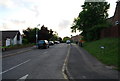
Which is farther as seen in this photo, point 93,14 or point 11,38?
point 11,38

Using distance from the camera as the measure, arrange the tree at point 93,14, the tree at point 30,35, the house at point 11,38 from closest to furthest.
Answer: the tree at point 93,14 < the house at point 11,38 < the tree at point 30,35

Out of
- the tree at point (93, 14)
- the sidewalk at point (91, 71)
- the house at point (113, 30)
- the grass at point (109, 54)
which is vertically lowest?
the sidewalk at point (91, 71)

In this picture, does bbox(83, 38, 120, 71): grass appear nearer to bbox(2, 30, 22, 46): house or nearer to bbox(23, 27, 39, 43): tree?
bbox(2, 30, 22, 46): house

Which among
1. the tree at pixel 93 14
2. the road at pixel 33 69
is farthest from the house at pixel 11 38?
the road at pixel 33 69

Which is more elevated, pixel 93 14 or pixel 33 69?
pixel 93 14

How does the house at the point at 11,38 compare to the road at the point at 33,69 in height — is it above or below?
above

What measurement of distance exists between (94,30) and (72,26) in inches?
868

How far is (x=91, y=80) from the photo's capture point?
866 cm

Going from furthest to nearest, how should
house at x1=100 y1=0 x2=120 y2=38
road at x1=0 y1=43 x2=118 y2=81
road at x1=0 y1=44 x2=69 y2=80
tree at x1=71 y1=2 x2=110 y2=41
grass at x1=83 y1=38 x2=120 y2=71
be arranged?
tree at x1=71 y1=2 x2=110 y2=41 → house at x1=100 y1=0 x2=120 y2=38 → grass at x1=83 y1=38 x2=120 y2=71 → road at x1=0 y1=44 x2=69 y2=80 → road at x1=0 y1=43 x2=118 y2=81

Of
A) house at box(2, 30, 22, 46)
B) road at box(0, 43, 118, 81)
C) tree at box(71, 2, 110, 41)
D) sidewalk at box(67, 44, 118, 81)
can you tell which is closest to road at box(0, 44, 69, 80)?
road at box(0, 43, 118, 81)

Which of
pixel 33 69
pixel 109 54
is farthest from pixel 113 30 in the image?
pixel 33 69

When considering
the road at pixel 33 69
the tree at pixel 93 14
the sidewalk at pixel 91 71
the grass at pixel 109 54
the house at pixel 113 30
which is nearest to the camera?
the sidewalk at pixel 91 71

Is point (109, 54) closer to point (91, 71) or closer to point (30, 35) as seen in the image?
point (91, 71)

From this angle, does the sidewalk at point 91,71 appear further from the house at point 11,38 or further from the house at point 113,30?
the house at point 11,38
